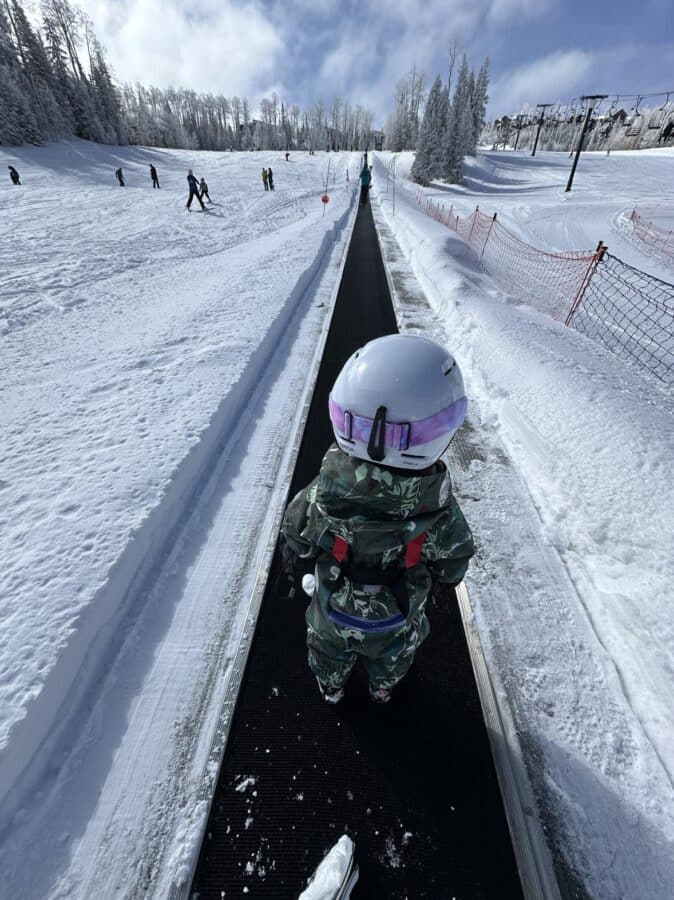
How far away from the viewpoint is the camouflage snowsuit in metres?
1.37

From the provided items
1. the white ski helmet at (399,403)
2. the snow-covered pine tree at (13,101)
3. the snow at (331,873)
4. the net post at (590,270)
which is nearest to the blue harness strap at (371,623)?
the white ski helmet at (399,403)

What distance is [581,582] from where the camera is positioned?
248 cm

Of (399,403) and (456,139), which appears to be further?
(456,139)

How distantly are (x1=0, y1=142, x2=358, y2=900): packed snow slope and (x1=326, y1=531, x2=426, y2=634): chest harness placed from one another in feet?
3.26

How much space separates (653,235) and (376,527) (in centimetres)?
2268

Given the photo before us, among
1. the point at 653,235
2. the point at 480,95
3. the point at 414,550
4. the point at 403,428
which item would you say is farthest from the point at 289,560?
the point at 480,95

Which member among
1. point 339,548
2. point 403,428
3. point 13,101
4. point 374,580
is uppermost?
point 13,101

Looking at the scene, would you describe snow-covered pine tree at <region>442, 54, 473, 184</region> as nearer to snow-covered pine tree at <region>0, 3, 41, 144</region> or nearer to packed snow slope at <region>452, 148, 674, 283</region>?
packed snow slope at <region>452, 148, 674, 283</region>

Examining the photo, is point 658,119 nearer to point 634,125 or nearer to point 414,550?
point 634,125

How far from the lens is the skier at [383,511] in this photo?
4.13ft

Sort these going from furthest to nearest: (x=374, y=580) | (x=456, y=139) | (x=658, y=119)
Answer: (x=658, y=119) → (x=456, y=139) → (x=374, y=580)

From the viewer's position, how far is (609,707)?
1930 mm

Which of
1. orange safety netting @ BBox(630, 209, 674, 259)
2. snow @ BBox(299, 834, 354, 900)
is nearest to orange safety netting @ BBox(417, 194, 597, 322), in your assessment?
orange safety netting @ BBox(630, 209, 674, 259)

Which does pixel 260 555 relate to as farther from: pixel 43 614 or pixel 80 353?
pixel 80 353
